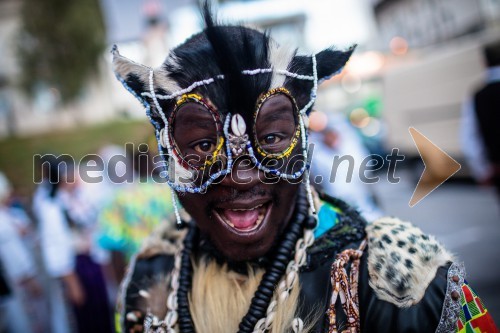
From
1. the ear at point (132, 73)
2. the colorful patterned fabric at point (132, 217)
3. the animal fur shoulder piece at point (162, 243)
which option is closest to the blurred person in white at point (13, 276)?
the colorful patterned fabric at point (132, 217)

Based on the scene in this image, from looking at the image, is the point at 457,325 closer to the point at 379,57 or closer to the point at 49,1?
the point at 379,57

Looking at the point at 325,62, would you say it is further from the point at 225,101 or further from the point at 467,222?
the point at 467,222

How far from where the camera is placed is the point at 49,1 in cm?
2556

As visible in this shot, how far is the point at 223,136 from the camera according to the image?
1.35 meters

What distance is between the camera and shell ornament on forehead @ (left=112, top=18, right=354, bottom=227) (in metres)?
1.34

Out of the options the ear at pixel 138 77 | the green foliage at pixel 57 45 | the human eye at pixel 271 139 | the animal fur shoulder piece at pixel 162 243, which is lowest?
the animal fur shoulder piece at pixel 162 243

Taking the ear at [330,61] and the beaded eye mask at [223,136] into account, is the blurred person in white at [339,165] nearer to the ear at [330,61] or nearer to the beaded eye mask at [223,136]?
the ear at [330,61]

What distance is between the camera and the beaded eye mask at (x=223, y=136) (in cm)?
135

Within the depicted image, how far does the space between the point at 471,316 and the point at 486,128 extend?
3.18m

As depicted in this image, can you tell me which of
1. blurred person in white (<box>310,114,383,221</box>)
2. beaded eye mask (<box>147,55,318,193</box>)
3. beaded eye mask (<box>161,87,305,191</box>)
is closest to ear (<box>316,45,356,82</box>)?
beaded eye mask (<box>147,55,318,193</box>)

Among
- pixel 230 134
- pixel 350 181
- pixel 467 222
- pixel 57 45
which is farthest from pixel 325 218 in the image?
pixel 57 45

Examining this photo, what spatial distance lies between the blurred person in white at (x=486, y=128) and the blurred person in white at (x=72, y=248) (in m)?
4.04

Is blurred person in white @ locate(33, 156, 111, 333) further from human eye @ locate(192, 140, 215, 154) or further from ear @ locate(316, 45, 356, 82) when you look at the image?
ear @ locate(316, 45, 356, 82)

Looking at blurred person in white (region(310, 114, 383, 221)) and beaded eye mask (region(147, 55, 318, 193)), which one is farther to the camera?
blurred person in white (region(310, 114, 383, 221))
